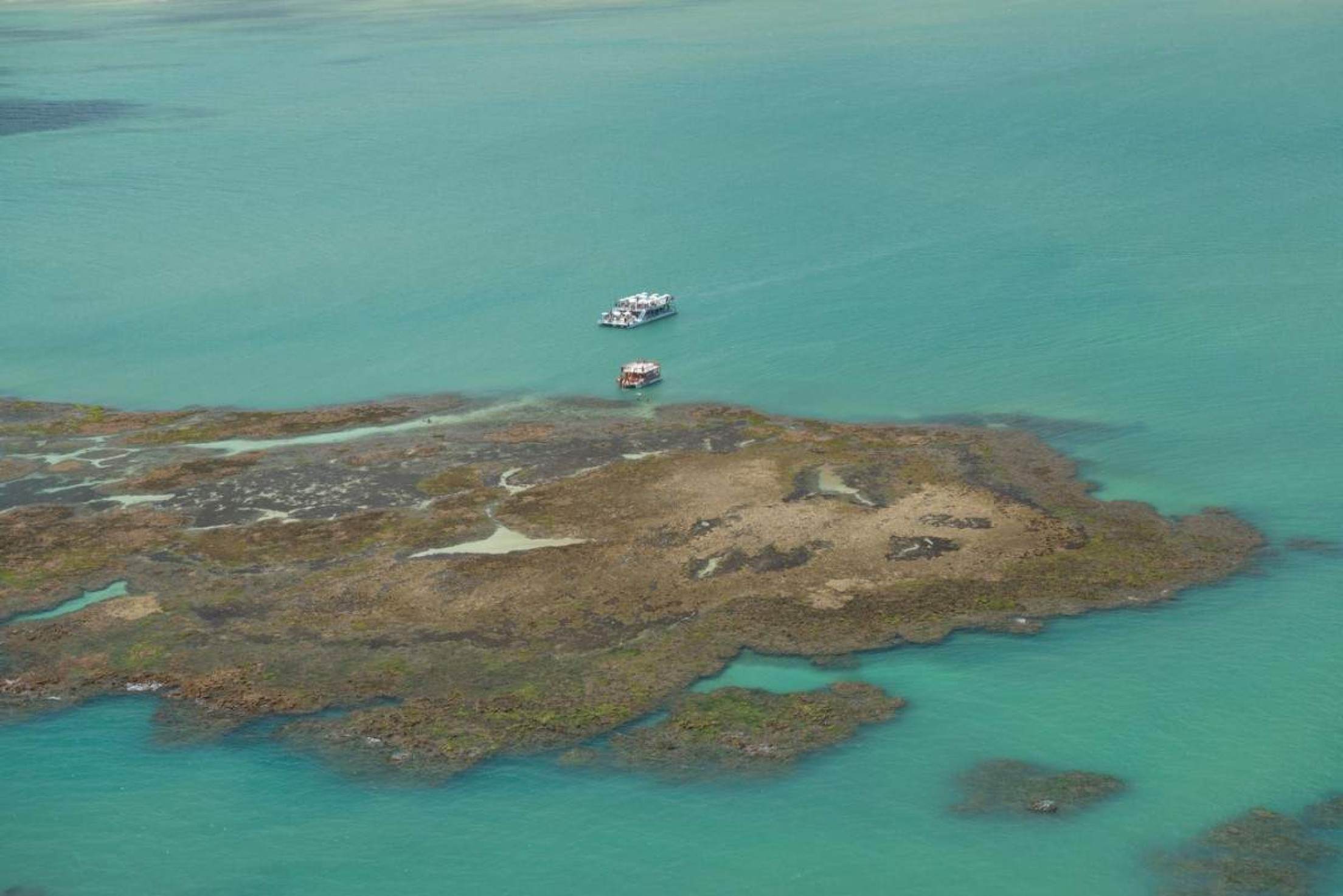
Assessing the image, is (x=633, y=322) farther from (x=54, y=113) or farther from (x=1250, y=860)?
(x=54, y=113)

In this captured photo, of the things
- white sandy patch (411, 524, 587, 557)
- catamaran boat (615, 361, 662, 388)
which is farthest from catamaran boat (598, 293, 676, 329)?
white sandy patch (411, 524, 587, 557)

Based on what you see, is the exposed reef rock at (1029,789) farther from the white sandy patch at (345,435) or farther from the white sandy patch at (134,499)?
the white sandy patch at (134,499)

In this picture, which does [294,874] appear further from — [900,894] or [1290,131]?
[1290,131]

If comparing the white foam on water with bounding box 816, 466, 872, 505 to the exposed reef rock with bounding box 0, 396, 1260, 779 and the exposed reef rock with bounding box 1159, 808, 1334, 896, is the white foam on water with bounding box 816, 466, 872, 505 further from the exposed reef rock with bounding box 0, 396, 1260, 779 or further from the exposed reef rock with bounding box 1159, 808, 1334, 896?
the exposed reef rock with bounding box 1159, 808, 1334, 896

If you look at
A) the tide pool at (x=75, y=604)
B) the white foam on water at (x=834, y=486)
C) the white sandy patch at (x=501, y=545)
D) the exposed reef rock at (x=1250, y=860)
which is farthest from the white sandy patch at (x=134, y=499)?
the exposed reef rock at (x=1250, y=860)

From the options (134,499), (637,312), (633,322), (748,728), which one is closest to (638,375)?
(633,322)

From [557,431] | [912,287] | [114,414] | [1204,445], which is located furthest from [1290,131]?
[114,414]
